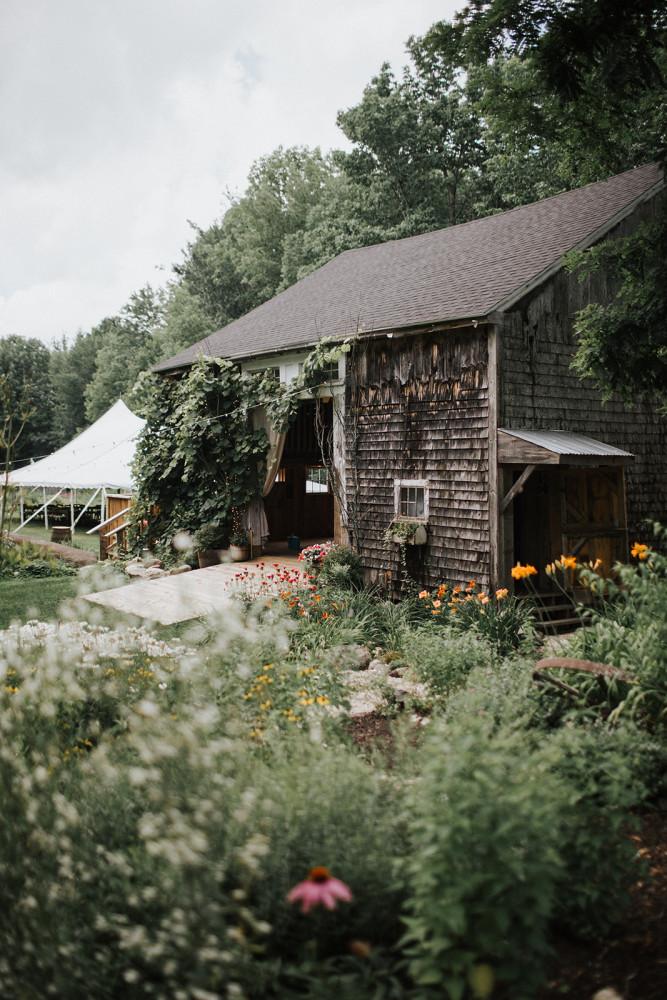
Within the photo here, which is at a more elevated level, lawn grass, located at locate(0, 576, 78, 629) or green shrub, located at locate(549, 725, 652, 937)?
green shrub, located at locate(549, 725, 652, 937)

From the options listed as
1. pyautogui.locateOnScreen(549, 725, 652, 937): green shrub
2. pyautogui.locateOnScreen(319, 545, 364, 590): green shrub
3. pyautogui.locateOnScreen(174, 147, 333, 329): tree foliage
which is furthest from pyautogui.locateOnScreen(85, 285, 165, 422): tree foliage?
pyautogui.locateOnScreen(549, 725, 652, 937): green shrub

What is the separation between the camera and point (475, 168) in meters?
23.4

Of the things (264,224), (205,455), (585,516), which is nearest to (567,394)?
(585,516)

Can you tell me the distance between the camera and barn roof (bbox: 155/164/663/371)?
8.70m

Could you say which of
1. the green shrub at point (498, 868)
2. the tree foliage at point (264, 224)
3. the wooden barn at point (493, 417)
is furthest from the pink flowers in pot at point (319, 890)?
the tree foliage at point (264, 224)

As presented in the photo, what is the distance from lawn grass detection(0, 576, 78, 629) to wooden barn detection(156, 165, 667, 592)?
422cm

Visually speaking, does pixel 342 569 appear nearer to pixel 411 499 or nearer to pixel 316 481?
pixel 411 499

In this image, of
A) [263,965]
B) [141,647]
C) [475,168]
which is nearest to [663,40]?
[141,647]

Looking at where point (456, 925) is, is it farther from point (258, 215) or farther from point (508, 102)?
point (258, 215)

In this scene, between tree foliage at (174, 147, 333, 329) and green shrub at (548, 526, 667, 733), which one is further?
tree foliage at (174, 147, 333, 329)

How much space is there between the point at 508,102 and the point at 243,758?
24.4ft

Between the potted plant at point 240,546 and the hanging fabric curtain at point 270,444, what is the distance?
2.87 feet

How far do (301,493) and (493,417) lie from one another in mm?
8366

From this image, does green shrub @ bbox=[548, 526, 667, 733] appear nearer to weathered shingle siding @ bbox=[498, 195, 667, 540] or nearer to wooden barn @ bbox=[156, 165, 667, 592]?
wooden barn @ bbox=[156, 165, 667, 592]
